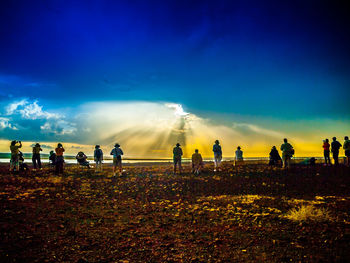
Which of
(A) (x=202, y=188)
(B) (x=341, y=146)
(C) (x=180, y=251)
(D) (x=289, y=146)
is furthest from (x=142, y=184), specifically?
(B) (x=341, y=146)

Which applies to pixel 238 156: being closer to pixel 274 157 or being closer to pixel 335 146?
pixel 274 157

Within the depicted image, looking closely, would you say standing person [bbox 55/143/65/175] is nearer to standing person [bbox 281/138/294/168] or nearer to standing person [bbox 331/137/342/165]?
standing person [bbox 281/138/294/168]

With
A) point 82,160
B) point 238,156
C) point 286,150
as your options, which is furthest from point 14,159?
point 286,150

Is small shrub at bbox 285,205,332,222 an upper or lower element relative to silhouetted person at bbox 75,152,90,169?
lower

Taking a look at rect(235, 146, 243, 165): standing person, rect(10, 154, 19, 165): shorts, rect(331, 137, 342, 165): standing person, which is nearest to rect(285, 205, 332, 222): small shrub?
rect(331, 137, 342, 165): standing person

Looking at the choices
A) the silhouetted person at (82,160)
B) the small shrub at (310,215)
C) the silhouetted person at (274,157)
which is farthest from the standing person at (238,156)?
the small shrub at (310,215)

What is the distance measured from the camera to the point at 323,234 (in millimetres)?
8781

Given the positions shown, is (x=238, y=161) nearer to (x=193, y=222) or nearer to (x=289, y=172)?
(x=289, y=172)

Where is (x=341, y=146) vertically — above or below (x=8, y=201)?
above

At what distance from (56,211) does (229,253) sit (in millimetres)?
8332

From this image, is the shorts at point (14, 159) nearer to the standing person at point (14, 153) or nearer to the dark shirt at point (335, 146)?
the standing person at point (14, 153)

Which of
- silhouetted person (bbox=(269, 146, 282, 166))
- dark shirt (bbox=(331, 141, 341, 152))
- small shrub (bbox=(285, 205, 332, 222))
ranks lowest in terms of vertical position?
small shrub (bbox=(285, 205, 332, 222))

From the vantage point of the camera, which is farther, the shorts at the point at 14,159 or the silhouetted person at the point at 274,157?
the silhouetted person at the point at 274,157

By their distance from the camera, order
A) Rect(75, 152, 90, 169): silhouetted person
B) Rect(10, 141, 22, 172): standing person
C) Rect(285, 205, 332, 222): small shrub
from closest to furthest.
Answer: Rect(285, 205, 332, 222): small shrub → Rect(10, 141, 22, 172): standing person → Rect(75, 152, 90, 169): silhouetted person
